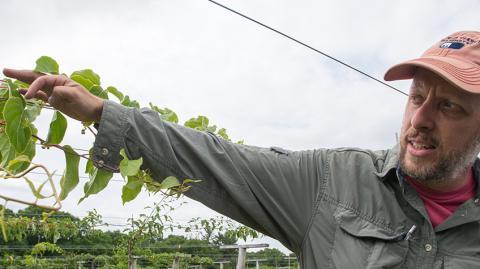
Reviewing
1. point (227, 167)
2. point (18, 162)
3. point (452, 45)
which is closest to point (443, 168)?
point (452, 45)

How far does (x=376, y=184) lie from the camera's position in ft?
4.71

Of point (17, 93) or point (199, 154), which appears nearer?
point (17, 93)

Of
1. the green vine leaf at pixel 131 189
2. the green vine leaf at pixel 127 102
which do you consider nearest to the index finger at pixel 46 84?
the green vine leaf at pixel 131 189

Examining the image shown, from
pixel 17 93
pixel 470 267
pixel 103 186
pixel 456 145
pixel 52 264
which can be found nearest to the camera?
pixel 17 93

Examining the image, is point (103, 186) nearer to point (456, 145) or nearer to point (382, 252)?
point (382, 252)

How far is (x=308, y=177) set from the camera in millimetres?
1402

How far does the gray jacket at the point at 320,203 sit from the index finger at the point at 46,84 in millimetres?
231

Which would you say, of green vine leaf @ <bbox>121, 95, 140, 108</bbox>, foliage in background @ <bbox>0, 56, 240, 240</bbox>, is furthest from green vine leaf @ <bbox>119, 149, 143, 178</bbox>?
green vine leaf @ <bbox>121, 95, 140, 108</bbox>

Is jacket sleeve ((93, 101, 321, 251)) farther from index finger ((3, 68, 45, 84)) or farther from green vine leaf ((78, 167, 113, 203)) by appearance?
index finger ((3, 68, 45, 84))

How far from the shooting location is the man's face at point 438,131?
1.37 metres

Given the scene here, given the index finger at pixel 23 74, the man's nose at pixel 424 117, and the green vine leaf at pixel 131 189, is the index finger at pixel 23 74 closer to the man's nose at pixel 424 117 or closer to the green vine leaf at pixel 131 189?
the green vine leaf at pixel 131 189

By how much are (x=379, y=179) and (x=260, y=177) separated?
36 centimetres

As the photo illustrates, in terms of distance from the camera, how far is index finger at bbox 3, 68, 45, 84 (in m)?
0.97

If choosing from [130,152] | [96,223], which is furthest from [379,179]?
[96,223]
